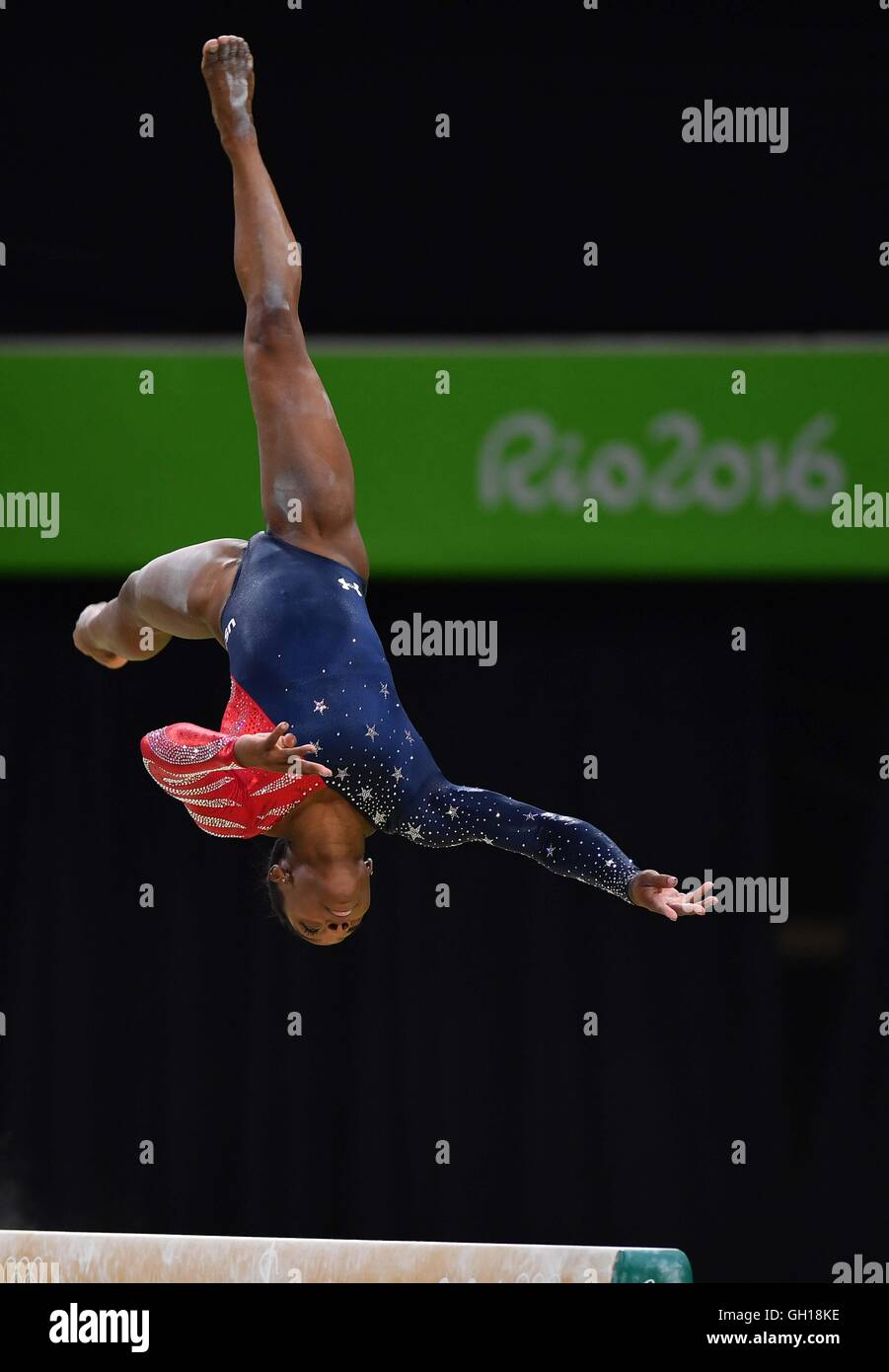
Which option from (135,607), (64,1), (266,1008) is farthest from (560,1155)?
(64,1)

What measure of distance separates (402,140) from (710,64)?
97cm

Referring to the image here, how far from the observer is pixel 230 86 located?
3.73m

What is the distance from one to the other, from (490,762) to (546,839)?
2.13 m

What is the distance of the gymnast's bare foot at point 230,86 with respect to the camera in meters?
3.71

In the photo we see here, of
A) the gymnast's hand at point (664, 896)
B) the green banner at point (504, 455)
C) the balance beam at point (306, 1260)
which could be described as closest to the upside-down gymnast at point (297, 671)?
the gymnast's hand at point (664, 896)

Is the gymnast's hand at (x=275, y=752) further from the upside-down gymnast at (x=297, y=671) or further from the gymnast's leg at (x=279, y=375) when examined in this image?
the gymnast's leg at (x=279, y=375)

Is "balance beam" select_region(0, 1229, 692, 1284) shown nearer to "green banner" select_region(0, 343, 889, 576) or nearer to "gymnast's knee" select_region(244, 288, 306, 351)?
"gymnast's knee" select_region(244, 288, 306, 351)

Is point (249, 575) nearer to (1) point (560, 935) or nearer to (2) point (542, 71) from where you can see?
(1) point (560, 935)

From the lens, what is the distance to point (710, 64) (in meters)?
5.61

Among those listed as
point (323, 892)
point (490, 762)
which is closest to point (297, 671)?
point (323, 892)

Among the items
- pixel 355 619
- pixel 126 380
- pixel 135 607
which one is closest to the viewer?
pixel 355 619

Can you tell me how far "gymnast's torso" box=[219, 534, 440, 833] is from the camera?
3.49 m

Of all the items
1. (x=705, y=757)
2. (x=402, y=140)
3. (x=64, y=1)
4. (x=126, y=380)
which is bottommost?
(x=705, y=757)

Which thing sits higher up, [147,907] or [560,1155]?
[147,907]
